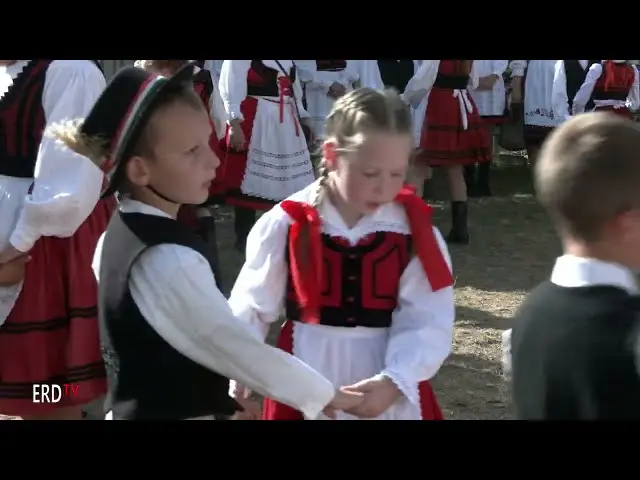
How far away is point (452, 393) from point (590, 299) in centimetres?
237

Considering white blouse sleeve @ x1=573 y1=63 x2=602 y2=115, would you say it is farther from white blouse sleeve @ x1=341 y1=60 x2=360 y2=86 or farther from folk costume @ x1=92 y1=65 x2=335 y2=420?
folk costume @ x1=92 y1=65 x2=335 y2=420

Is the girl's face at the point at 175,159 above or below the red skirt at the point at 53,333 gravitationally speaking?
above

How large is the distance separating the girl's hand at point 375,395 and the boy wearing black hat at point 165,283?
0.08m

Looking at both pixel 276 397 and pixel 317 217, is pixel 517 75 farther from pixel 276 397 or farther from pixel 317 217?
pixel 276 397

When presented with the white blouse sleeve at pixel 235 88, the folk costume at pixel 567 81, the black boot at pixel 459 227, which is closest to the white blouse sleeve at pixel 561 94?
the folk costume at pixel 567 81

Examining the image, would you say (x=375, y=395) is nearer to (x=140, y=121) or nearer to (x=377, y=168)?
(x=377, y=168)

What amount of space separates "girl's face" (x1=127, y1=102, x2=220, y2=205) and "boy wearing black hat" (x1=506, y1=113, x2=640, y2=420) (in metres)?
0.65

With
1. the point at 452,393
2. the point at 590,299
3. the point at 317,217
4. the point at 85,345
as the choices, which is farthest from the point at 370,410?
the point at 452,393

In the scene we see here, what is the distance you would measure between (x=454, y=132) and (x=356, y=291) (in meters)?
4.57

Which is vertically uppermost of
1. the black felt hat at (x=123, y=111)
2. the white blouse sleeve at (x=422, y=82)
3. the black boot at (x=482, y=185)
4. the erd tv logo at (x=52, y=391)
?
the white blouse sleeve at (x=422, y=82)

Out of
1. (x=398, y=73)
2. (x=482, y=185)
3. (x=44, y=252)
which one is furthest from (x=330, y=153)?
(x=482, y=185)

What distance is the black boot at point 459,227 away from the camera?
21.5ft

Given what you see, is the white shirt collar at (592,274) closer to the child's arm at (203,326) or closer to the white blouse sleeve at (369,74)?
the child's arm at (203,326)

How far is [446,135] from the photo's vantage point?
21.5 ft
